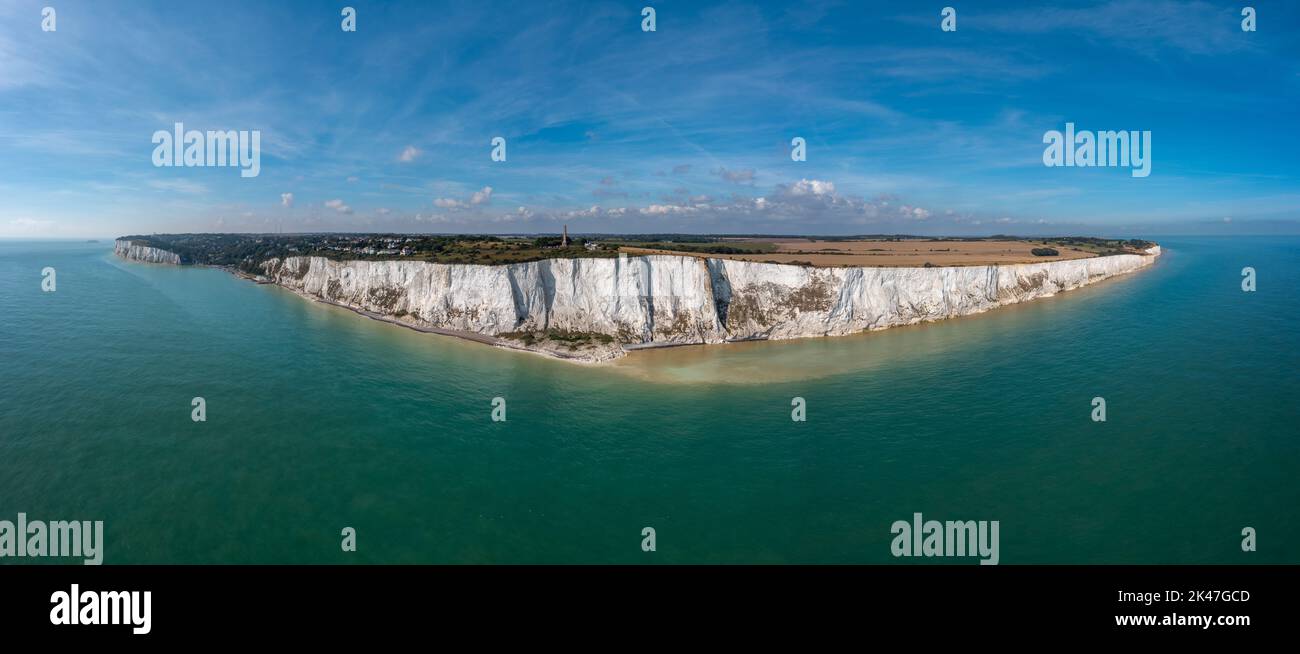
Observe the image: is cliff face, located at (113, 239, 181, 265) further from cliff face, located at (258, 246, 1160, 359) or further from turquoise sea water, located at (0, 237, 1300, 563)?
cliff face, located at (258, 246, 1160, 359)

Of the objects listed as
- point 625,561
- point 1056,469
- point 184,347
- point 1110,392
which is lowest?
point 625,561

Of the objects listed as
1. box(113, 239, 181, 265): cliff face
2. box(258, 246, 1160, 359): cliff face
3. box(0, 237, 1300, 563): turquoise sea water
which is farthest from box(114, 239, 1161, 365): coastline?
box(113, 239, 181, 265): cliff face

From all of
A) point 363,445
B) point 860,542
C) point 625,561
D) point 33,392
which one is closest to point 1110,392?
point 860,542

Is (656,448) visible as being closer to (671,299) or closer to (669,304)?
(669,304)

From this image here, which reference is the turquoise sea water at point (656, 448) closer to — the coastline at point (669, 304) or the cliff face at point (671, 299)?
the coastline at point (669, 304)
